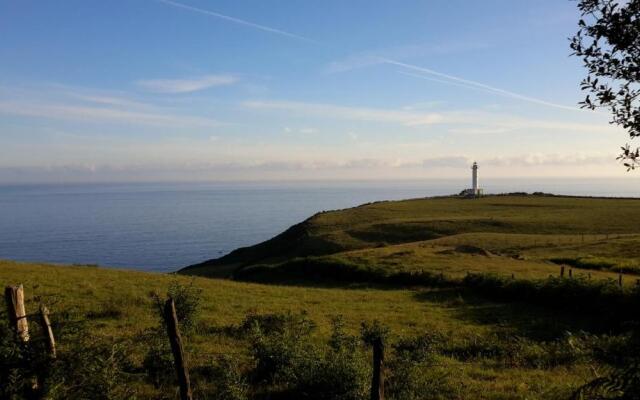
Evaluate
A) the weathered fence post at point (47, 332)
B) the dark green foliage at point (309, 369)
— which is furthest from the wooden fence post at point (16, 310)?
the dark green foliage at point (309, 369)

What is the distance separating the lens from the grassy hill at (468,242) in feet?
158

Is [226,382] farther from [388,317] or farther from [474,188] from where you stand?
[474,188]

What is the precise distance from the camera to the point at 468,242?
62.5 metres

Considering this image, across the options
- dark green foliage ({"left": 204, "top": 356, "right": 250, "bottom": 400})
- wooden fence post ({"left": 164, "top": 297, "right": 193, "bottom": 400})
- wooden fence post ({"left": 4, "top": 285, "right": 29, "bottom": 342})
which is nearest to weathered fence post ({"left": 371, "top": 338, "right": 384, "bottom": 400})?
dark green foliage ({"left": 204, "top": 356, "right": 250, "bottom": 400})

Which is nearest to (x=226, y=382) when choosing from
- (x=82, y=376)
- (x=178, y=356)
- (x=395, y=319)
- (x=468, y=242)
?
(x=178, y=356)

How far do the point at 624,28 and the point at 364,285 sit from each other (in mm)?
40270

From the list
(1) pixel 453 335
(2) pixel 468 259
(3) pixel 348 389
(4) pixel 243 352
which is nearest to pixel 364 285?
(2) pixel 468 259

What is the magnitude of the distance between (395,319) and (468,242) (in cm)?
3767

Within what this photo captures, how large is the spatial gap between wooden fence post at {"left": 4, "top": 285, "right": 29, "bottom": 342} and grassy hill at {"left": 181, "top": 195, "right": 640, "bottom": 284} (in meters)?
38.6

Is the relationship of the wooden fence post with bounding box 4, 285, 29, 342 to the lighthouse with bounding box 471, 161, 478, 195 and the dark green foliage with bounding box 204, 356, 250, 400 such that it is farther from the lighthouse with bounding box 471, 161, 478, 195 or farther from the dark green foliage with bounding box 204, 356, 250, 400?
the lighthouse with bounding box 471, 161, 478, 195

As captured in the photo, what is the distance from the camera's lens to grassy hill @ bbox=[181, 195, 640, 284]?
1897 inches

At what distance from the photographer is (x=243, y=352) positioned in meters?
19.2

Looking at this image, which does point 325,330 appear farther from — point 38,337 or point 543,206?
point 543,206

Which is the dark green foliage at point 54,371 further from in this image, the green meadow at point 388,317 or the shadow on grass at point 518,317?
the shadow on grass at point 518,317
